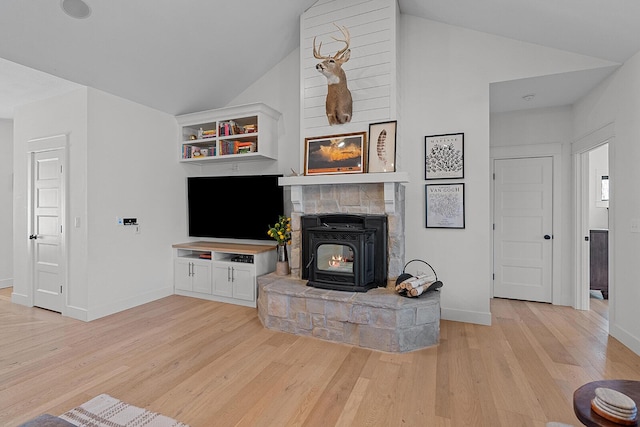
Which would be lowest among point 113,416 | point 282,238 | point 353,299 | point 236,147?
point 113,416

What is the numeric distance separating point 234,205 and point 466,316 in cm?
326

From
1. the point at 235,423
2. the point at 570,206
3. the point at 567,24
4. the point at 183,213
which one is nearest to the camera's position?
the point at 235,423

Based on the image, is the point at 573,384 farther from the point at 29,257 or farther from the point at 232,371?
the point at 29,257

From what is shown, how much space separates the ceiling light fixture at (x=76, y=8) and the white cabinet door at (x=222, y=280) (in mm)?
2926

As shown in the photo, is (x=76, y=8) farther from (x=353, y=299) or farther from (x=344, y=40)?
(x=353, y=299)

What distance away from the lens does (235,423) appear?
1901mm

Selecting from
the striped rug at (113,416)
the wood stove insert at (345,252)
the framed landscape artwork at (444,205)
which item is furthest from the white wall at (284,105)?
the striped rug at (113,416)

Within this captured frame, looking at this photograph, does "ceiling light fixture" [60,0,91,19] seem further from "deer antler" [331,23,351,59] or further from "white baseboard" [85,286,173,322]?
"white baseboard" [85,286,173,322]

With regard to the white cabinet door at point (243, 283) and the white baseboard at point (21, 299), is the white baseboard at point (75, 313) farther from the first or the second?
the white cabinet door at point (243, 283)

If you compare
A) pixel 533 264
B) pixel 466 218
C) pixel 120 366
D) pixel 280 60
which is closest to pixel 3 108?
pixel 280 60

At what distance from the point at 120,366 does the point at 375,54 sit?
3.80 m

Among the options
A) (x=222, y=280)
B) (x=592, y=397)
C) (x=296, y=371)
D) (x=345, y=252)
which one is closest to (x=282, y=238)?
(x=345, y=252)

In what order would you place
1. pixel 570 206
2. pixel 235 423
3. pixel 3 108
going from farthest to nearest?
pixel 3 108, pixel 570 206, pixel 235 423

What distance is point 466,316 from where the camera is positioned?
3551 millimetres
